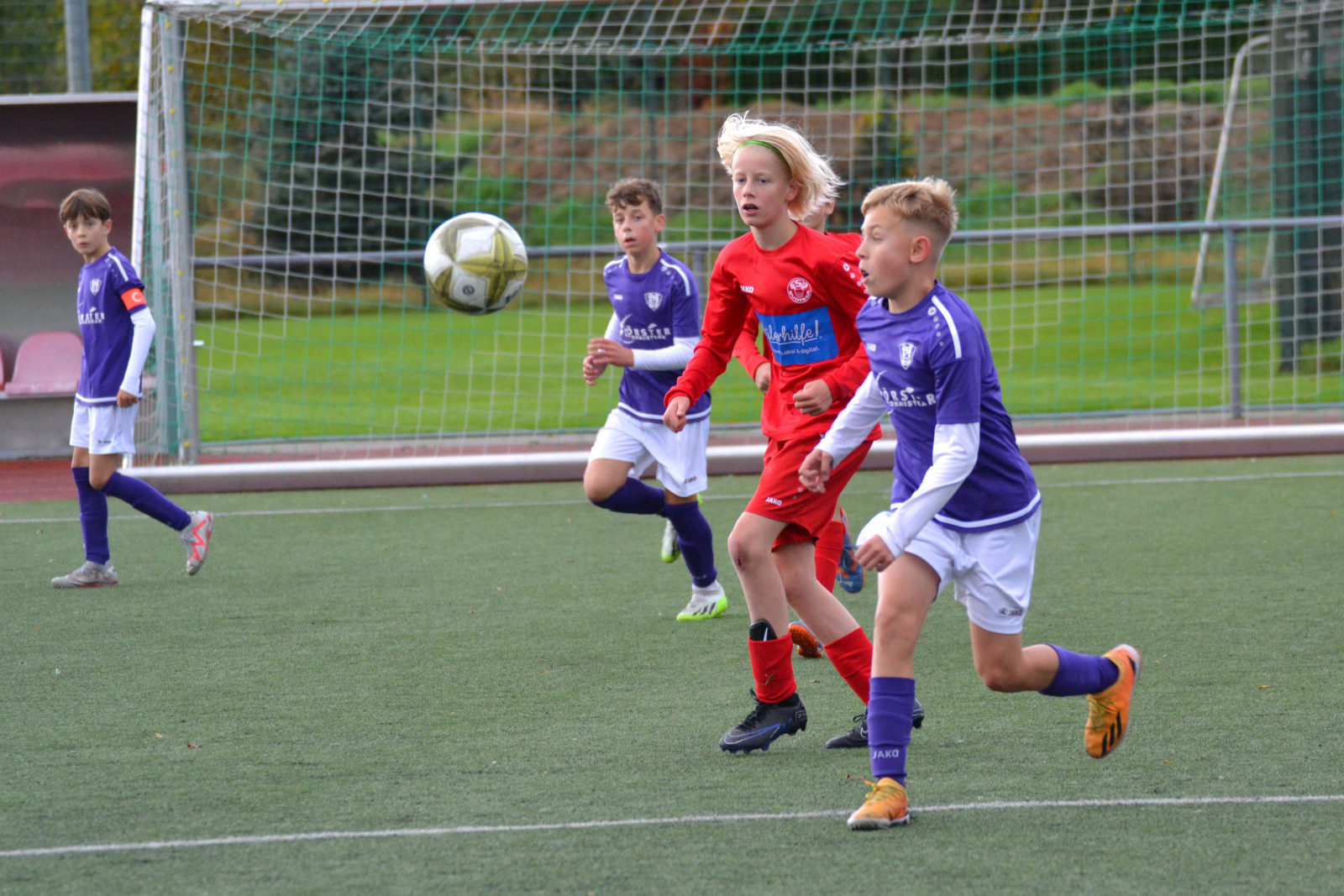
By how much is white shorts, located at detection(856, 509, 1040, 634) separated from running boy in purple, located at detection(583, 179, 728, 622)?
2.33 m

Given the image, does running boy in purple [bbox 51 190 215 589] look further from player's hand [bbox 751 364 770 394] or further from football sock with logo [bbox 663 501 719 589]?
player's hand [bbox 751 364 770 394]

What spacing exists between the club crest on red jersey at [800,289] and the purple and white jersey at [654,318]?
64.2 inches

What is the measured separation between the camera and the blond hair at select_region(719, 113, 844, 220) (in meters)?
3.90

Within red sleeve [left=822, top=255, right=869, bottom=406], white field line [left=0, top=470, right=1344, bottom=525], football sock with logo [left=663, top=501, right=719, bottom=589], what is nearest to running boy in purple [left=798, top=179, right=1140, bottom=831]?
red sleeve [left=822, top=255, right=869, bottom=406]

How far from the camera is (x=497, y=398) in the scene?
13.1m

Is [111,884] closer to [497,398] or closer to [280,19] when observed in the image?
[280,19]

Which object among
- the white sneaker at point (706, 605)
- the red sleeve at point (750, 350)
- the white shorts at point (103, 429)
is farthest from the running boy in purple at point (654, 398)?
the white shorts at point (103, 429)

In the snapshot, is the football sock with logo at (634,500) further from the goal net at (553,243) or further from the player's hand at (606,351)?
the goal net at (553,243)

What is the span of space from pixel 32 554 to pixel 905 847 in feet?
18.2

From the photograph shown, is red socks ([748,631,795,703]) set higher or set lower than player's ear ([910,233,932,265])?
lower

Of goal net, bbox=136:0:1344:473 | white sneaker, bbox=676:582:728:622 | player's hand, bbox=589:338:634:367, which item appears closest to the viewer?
player's hand, bbox=589:338:634:367

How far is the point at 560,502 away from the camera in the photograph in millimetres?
8727

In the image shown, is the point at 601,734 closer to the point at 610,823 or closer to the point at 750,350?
the point at 610,823

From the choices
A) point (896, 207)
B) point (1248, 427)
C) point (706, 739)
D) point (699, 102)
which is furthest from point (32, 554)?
point (699, 102)
